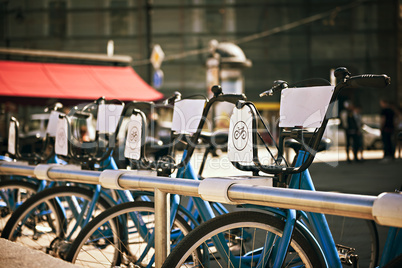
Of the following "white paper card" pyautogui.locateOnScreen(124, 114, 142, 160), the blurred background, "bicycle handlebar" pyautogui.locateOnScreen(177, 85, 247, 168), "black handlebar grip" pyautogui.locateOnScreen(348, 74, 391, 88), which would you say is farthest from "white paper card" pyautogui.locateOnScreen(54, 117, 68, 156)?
the blurred background

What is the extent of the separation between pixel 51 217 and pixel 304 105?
2166mm

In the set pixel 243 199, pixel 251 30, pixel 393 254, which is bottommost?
pixel 393 254

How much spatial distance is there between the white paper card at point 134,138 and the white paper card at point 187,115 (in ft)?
1.31

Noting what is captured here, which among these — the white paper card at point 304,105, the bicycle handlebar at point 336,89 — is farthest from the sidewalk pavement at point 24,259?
the white paper card at point 304,105

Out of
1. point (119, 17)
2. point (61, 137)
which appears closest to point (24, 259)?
point (61, 137)

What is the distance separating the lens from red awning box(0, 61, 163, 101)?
15133mm

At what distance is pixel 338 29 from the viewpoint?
34.6 m

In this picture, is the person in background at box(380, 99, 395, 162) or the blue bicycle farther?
the person in background at box(380, 99, 395, 162)

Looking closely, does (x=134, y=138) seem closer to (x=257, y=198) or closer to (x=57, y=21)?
(x=257, y=198)

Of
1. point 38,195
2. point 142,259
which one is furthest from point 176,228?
point 38,195

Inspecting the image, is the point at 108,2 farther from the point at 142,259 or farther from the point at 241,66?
the point at 142,259

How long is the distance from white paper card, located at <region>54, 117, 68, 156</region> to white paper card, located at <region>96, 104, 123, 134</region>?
0.24m

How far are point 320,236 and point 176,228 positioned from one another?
0.99 meters

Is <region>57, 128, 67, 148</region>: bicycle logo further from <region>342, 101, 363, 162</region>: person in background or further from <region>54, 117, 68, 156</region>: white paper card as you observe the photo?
<region>342, 101, 363, 162</region>: person in background
